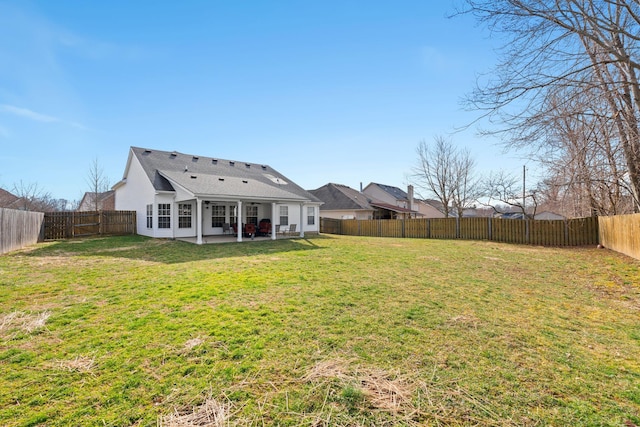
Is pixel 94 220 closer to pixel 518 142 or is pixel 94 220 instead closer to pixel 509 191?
pixel 518 142

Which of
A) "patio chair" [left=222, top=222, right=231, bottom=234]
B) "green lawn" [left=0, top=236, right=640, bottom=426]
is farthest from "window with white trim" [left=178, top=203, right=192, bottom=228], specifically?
"green lawn" [left=0, top=236, right=640, bottom=426]

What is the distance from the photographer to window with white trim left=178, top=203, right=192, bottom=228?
1644 cm

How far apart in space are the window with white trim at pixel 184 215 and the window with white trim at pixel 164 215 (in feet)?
1.85

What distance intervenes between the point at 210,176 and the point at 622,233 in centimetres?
1984

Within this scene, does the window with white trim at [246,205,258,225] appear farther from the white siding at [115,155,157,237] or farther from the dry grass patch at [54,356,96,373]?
the dry grass patch at [54,356,96,373]

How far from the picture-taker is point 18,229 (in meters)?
11.8

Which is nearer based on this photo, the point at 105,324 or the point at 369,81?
the point at 105,324

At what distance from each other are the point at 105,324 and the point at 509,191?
28.0m

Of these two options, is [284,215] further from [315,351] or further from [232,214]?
[315,351]

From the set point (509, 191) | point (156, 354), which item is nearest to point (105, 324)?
point (156, 354)

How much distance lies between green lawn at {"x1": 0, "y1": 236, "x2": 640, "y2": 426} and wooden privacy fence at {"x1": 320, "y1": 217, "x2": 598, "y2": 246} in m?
9.12

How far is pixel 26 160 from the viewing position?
1113 inches

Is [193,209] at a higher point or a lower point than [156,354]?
higher

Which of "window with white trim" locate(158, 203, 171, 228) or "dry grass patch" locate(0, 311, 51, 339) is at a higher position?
"window with white trim" locate(158, 203, 171, 228)
